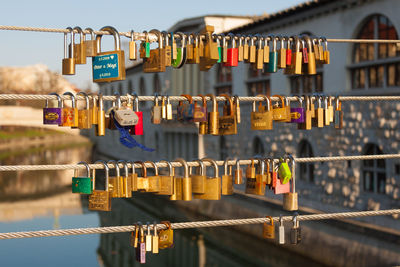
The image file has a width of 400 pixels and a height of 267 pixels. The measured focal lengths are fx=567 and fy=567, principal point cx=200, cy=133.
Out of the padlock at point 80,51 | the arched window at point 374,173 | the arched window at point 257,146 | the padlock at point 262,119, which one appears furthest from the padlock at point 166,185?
the arched window at point 257,146

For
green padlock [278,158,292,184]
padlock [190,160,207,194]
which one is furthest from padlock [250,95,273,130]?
padlock [190,160,207,194]

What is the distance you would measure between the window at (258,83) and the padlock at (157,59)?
54.9ft

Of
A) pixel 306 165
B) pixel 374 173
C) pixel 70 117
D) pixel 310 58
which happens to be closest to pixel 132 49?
pixel 70 117

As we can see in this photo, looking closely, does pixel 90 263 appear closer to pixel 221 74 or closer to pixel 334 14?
pixel 221 74

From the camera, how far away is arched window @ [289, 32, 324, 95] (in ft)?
61.6

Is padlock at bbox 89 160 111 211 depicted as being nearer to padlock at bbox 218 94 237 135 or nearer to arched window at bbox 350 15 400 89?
padlock at bbox 218 94 237 135

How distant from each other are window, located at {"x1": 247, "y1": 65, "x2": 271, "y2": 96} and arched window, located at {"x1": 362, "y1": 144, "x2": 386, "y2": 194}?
6.33 meters

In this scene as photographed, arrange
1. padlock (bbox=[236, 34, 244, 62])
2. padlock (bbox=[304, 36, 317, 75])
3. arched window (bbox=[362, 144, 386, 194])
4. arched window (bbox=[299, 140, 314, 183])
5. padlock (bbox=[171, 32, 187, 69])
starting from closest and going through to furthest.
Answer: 1. padlock (bbox=[171, 32, 187, 69])
2. padlock (bbox=[236, 34, 244, 62])
3. padlock (bbox=[304, 36, 317, 75])
4. arched window (bbox=[362, 144, 386, 194])
5. arched window (bbox=[299, 140, 314, 183])

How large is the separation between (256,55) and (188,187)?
67.7 inches

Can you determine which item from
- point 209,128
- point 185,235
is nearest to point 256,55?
point 209,128

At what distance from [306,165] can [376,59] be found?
485 centimetres

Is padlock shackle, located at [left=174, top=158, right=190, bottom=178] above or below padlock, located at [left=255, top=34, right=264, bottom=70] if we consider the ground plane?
below

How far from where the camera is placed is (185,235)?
975 inches

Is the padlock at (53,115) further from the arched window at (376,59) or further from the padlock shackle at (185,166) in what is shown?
the arched window at (376,59)
